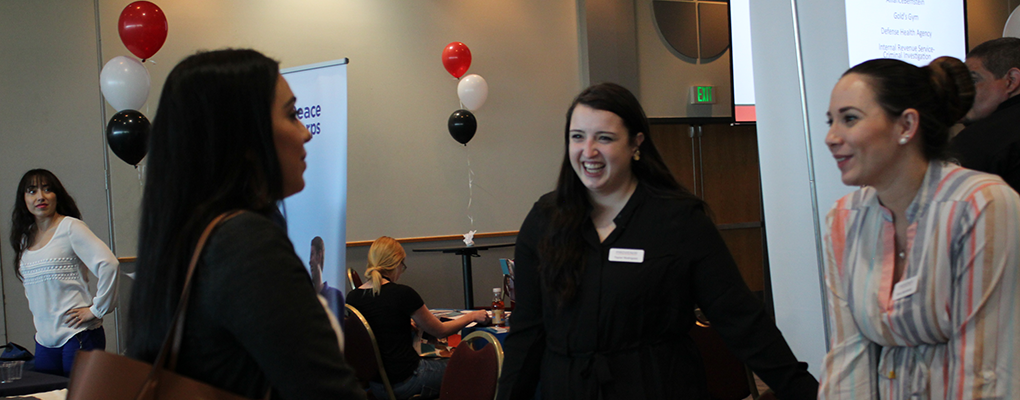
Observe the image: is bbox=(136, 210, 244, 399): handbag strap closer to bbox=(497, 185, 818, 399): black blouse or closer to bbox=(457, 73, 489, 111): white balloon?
bbox=(497, 185, 818, 399): black blouse

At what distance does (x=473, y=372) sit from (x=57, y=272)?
268 cm

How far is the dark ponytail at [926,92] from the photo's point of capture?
4.24 ft

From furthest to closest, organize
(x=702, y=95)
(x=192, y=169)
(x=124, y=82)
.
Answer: (x=702, y=95)
(x=124, y=82)
(x=192, y=169)

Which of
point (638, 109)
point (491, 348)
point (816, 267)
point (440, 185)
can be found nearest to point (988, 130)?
point (816, 267)

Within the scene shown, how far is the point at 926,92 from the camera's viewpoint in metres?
1.30

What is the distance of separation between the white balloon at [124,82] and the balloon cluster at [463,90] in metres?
2.53

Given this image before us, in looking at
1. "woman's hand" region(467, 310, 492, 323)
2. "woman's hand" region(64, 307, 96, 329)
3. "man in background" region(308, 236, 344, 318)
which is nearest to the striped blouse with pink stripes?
"man in background" region(308, 236, 344, 318)

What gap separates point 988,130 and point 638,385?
5.75 feet

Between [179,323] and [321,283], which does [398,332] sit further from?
[179,323]

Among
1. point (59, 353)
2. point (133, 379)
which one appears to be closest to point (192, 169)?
point (133, 379)

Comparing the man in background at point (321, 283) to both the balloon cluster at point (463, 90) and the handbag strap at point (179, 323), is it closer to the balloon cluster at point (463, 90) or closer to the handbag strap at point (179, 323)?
the handbag strap at point (179, 323)

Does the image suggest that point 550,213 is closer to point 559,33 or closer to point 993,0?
point 559,33

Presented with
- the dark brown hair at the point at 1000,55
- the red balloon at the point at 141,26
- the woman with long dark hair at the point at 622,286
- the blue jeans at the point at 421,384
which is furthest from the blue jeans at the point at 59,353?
the dark brown hair at the point at 1000,55

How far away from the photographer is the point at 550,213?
179cm
